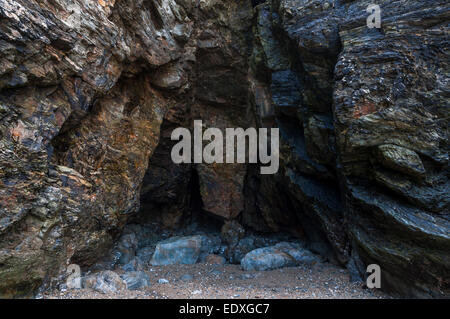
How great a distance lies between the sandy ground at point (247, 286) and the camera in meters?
4.97

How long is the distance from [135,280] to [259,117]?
6393mm

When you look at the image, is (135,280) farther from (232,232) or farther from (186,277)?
(232,232)

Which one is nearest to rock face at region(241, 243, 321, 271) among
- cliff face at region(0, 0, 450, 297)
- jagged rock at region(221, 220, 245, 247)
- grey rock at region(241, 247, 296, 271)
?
grey rock at region(241, 247, 296, 271)

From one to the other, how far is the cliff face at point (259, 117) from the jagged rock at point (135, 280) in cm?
106

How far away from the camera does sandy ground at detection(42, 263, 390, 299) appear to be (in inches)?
196

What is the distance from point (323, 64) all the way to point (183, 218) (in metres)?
8.17

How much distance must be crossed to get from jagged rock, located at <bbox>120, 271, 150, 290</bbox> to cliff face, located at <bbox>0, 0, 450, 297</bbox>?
1058mm

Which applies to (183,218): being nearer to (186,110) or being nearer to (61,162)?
(186,110)

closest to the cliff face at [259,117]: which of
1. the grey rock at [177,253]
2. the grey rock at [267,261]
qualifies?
the grey rock at [267,261]

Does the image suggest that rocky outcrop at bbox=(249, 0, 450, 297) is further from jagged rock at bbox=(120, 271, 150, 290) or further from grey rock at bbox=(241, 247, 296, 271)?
jagged rock at bbox=(120, 271, 150, 290)

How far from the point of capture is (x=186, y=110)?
31.6 feet

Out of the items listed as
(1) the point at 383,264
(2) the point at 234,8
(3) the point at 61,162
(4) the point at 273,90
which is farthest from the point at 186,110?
(1) the point at 383,264

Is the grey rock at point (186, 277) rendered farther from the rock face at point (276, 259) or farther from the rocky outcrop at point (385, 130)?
the rocky outcrop at point (385, 130)

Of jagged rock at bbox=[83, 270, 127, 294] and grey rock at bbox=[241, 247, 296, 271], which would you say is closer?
jagged rock at bbox=[83, 270, 127, 294]
